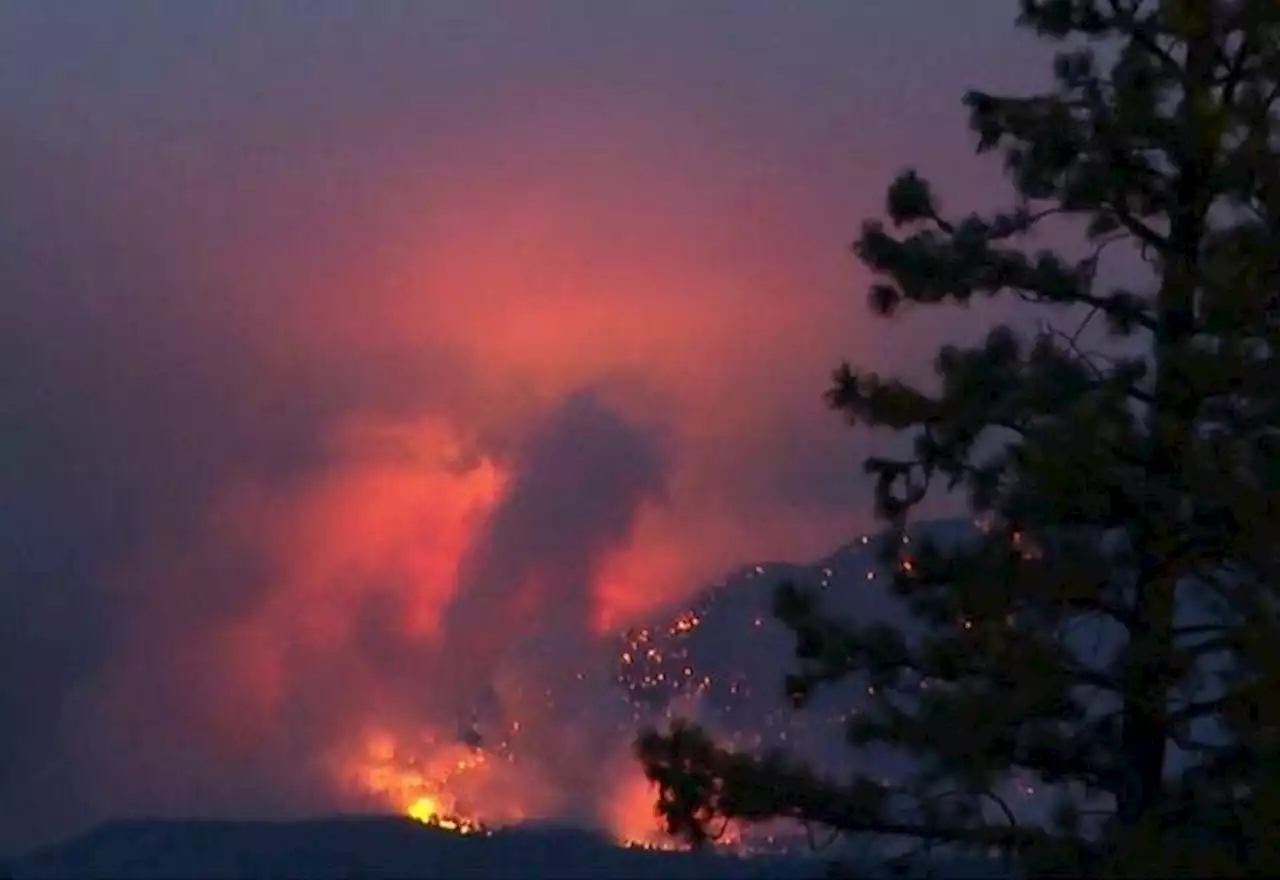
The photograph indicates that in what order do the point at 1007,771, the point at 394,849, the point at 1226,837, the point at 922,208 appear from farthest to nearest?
the point at 394,849 → the point at 922,208 → the point at 1007,771 → the point at 1226,837

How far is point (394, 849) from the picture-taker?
164 meters

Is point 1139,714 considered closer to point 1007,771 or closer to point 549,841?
point 1007,771

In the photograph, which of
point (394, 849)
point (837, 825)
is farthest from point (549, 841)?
point (837, 825)

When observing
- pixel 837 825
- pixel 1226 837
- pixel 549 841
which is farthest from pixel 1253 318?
pixel 549 841

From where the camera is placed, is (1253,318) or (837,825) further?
(837,825)

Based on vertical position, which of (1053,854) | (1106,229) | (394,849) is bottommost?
(1053,854)

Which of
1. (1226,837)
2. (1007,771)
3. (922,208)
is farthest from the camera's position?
(922,208)

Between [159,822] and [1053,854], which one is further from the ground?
[159,822]

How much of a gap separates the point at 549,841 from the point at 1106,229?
147 meters

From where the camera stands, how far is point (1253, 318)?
19.8 meters

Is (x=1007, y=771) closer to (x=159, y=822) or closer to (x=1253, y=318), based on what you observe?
(x=1253, y=318)

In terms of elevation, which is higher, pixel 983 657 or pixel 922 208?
pixel 922 208

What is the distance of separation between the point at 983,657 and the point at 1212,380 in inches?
114

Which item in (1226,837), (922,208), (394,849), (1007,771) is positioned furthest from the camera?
(394,849)
